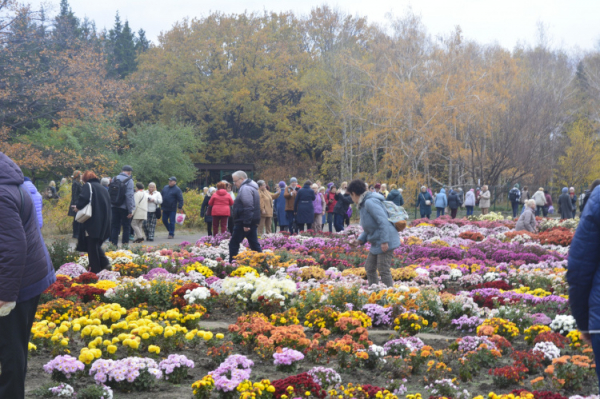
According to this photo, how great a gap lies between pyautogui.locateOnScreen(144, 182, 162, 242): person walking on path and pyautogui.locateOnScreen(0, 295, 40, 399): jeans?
46.5 ft

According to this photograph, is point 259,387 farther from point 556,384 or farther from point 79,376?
point 556,384

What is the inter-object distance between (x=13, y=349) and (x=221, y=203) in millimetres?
12182

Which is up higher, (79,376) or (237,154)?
(237,154)

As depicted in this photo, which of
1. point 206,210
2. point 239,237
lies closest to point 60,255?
point 239,237

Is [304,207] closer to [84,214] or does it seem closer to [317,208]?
[317,208]

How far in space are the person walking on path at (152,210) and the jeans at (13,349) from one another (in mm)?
14170

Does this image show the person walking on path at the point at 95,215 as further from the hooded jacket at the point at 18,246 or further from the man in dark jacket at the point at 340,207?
the man in dark jacket at the point at 340,207

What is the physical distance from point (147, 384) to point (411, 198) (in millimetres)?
32675

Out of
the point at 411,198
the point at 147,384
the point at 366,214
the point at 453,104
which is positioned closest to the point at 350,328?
the point at 366,214

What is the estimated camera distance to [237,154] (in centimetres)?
4572

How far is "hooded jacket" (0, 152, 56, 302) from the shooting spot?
338 centimetres

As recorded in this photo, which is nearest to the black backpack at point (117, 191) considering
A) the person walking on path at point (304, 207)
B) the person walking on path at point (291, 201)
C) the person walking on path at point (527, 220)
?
the person walking on path at point (304, 207)

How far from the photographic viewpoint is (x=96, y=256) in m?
10.1

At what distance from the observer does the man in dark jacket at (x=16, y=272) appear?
339 centimetres
